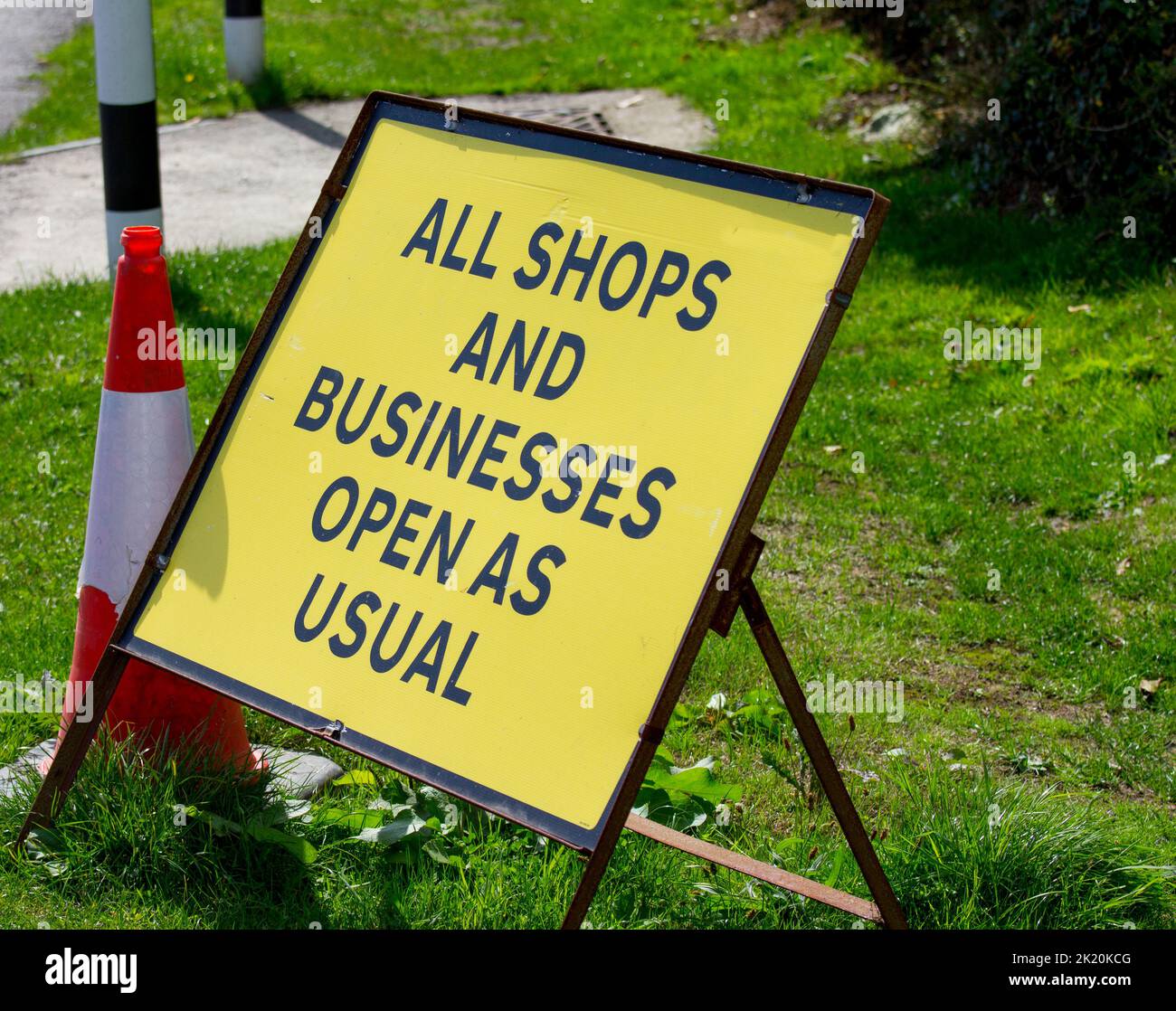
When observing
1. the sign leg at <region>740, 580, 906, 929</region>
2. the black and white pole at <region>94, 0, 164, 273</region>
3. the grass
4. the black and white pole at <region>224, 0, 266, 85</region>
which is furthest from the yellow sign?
the black and white pole at <region>224, 0, 266, 85</region>

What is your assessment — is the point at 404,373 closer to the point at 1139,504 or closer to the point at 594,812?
the point at 594,812

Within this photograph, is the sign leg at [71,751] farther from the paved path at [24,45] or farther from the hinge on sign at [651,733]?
the paved path at [24,45]

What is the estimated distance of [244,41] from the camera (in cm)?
1050

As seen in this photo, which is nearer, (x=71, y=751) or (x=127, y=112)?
(x=71, y=751)

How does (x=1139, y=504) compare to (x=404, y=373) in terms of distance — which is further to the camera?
(x=1139, y=504)

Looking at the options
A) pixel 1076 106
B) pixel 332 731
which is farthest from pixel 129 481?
pixel 1076 106

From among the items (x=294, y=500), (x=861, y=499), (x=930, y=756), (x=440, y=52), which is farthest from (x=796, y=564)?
(x=440, y=52)

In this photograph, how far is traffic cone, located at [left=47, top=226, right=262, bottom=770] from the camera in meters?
3.47

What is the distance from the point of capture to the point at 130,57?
6199mm

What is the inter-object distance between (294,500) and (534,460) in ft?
1.91

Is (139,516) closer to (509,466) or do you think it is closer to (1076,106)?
(509,466)

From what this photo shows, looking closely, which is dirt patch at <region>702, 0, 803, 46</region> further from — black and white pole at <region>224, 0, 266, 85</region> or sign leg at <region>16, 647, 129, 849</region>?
sign leg at <region>16, 647, 129, 849</region>

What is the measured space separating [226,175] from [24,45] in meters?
4.83

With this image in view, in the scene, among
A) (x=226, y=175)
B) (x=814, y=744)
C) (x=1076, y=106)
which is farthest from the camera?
(x=226, y=175)
